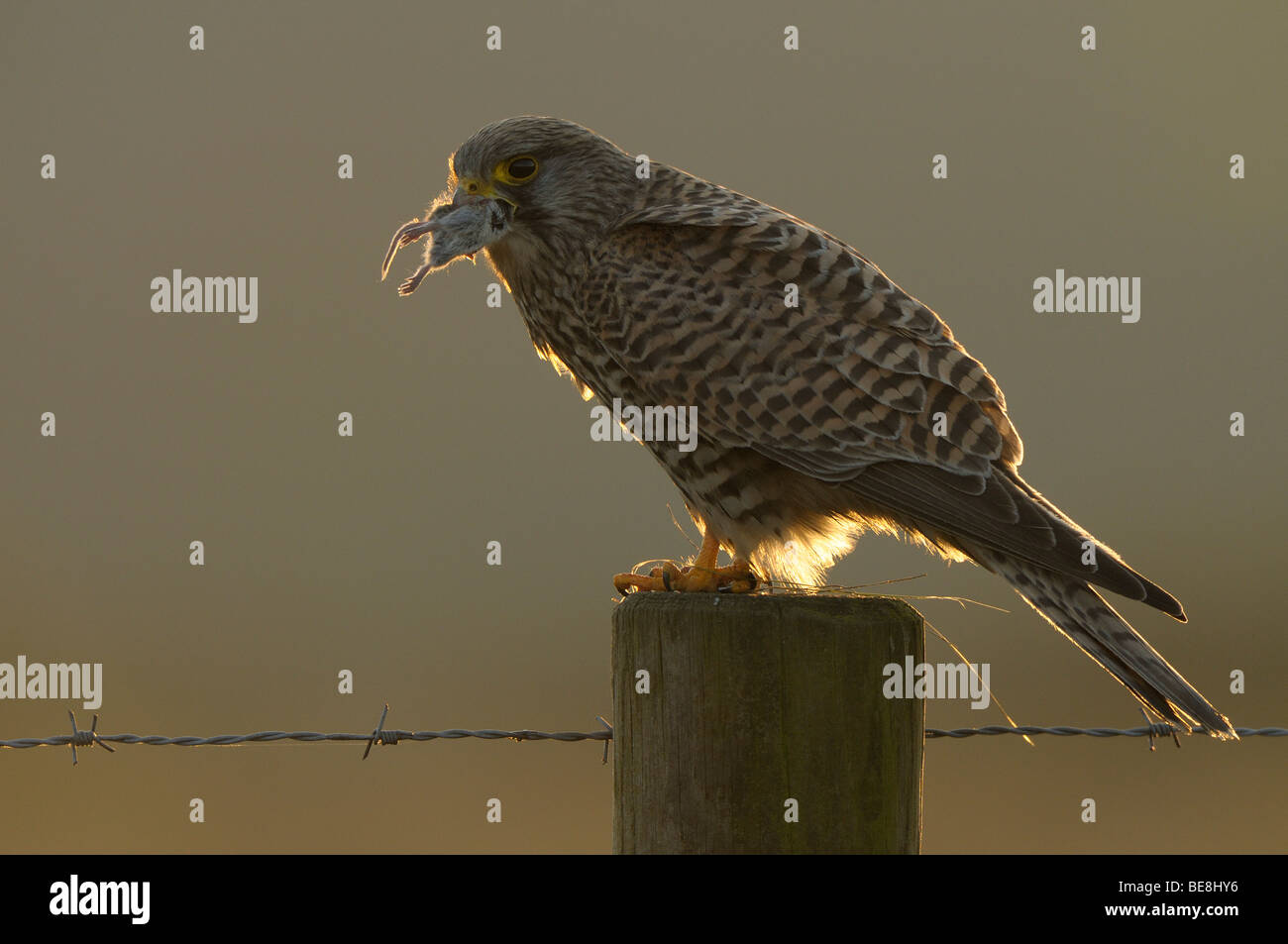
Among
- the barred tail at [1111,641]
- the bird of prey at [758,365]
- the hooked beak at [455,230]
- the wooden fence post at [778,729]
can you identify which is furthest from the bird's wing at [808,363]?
the wooden fence post at [778,729]

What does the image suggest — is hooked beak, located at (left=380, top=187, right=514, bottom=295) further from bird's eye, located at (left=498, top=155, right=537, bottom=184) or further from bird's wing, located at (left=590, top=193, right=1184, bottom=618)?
bird's wing, located at (left=590, top=193, right=1184, bottom=618)

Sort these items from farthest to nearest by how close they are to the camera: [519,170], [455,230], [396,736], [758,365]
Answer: [519,170] → [455,230] → [758,365] → [396,736]

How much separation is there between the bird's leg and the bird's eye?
1365 mm

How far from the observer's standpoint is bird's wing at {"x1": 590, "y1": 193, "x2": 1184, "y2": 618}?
3.60m

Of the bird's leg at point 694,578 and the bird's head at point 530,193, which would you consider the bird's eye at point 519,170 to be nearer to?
the bird's head at point 530,193

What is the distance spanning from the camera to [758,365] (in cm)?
374

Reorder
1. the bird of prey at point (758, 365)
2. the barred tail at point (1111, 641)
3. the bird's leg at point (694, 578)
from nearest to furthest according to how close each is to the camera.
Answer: the barred tail at point (1111, 641) → the bird of prey at point (758, 365) → the bird's leg at point (694, 578)

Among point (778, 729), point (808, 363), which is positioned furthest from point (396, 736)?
point (808, 363)

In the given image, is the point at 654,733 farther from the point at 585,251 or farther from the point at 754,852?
the point at 585,251

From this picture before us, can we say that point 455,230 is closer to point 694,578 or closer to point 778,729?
point 694,578

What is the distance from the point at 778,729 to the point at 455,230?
2217mm

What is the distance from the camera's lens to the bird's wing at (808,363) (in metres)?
3.60

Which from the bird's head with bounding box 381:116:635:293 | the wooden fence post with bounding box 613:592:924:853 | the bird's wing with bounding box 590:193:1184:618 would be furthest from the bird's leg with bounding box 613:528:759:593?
the wooden fence post with bounding box 613:592:924:853

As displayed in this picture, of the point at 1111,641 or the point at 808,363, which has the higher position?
the point at 808,363
